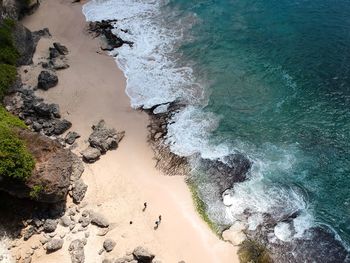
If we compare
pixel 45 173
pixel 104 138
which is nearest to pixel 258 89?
pixel 104 138

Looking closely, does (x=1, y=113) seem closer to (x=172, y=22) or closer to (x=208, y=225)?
(x=208, y=225)

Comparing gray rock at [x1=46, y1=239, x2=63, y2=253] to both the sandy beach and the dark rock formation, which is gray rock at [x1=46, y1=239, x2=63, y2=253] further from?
the dark rock formation

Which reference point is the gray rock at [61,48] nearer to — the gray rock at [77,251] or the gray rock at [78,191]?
the gray rock at [78,191]

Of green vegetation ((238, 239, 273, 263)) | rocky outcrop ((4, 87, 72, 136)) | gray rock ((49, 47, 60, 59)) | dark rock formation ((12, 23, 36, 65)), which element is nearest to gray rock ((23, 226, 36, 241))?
rocky outcrop ((4, 87, 72, 136))

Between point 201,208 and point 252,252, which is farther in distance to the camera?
point 201,208

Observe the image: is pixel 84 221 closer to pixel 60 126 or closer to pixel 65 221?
pixel 65 221

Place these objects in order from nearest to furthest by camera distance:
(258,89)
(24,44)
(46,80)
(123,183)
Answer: (123,183)
(46,80)
(258,89)
(24,44)
